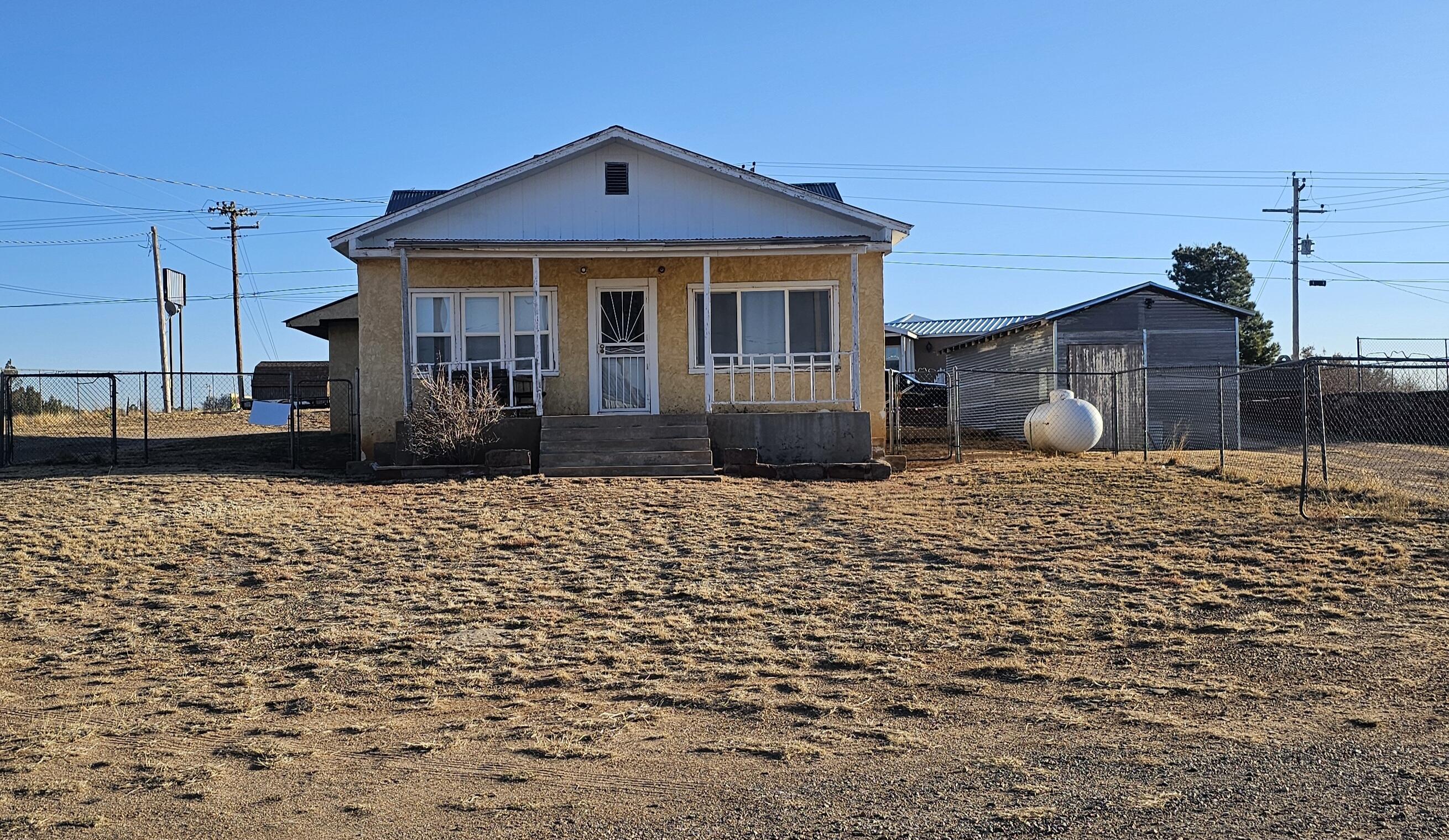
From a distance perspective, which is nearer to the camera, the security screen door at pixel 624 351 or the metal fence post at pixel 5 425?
the metal fence post at pixel 5 425

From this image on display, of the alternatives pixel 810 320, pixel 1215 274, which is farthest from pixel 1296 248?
pixel 810 320

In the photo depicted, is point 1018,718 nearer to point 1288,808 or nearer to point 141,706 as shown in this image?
point 1288,808

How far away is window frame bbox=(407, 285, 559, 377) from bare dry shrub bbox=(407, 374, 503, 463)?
223 centimetres

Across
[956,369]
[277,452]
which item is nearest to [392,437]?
[277,452]

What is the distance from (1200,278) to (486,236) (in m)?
44.2

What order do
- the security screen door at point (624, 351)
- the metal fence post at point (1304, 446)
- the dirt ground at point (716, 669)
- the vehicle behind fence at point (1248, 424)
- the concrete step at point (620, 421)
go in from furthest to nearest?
the security screen door at point (624, 351), the concrete step at point (620, 421), the vehicle behind fence at point (1248, 424), the metal fence post at point (1304, 446), the dirt ground at point (716, 669)

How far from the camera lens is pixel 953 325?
56.9 metres

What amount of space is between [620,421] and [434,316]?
4067 mm

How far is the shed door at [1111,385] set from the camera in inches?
938

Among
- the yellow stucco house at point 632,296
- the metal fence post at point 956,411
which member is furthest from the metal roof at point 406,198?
the metal fence post at point 956,411

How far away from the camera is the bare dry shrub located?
16.7 m

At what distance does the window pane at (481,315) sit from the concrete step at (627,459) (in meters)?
3.56

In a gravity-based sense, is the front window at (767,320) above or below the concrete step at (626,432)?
above

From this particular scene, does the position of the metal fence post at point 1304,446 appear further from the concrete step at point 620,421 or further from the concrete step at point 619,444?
the concrete step at point 620,421
